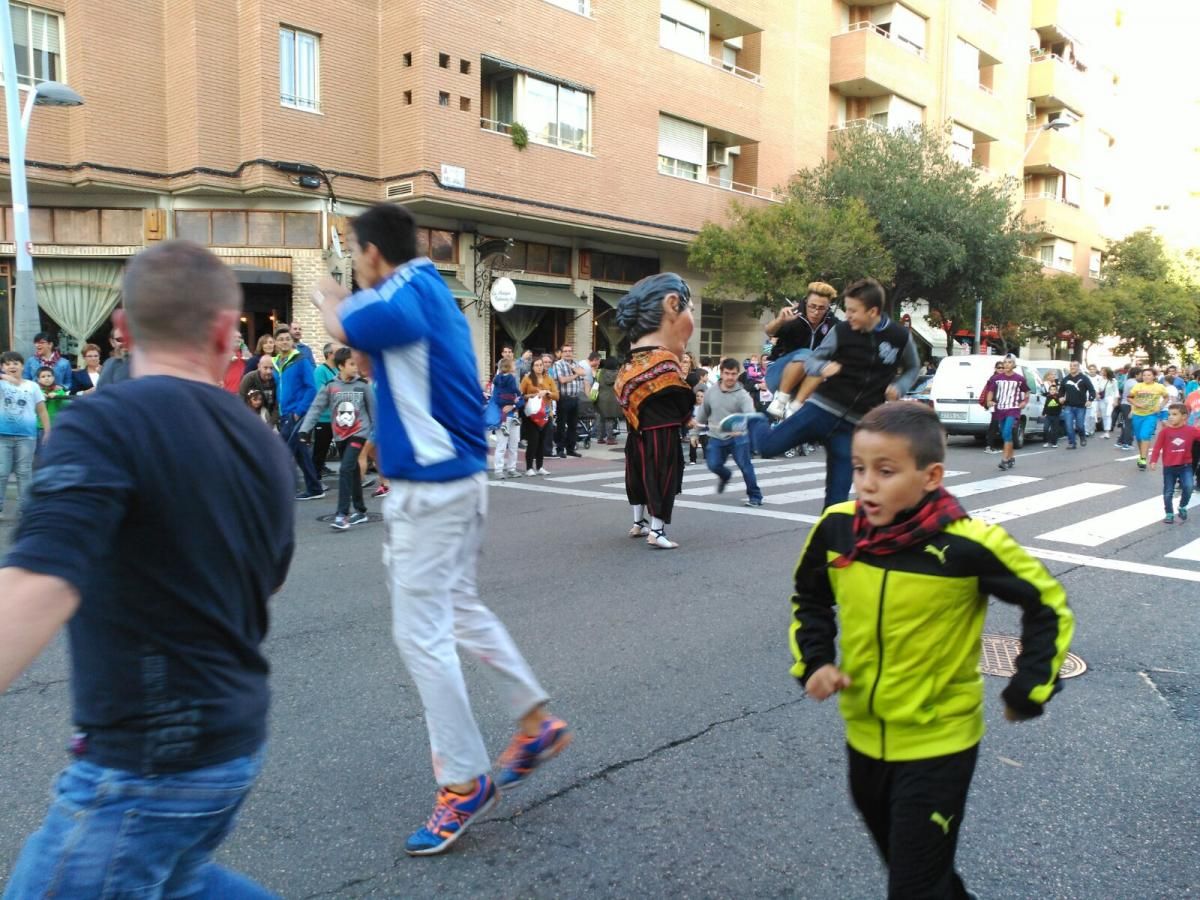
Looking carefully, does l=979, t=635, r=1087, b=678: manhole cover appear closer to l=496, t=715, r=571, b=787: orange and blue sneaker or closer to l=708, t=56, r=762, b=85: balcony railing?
l=496, t=715, r=571, b=787: orange and blue sneaker

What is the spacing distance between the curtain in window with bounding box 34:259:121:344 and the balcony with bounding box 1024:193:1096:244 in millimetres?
36849

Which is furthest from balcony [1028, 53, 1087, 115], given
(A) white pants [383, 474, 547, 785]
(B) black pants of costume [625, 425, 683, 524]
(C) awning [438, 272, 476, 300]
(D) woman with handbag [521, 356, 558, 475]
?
(A) white pants [383, 474, 547, 785]

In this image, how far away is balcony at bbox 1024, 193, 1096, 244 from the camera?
44.5 m

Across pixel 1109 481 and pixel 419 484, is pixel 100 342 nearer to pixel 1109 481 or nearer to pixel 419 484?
pixel 1109 481

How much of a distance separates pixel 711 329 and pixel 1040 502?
18.8m

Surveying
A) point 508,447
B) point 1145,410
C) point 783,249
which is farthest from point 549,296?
point 1145,410

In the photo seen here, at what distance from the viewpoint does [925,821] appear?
2145mm

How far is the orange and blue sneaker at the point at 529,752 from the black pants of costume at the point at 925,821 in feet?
4.52

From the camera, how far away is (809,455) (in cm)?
1756

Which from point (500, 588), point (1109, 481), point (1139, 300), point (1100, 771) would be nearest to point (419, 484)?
point (1100, 771)

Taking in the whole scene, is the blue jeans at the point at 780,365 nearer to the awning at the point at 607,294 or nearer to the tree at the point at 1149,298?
the awning at the point at 607,294

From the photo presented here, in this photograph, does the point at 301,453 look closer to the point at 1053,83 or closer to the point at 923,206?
the point at 923,206

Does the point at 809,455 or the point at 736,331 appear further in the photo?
the point at 736,331

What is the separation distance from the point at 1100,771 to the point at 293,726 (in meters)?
3.16
